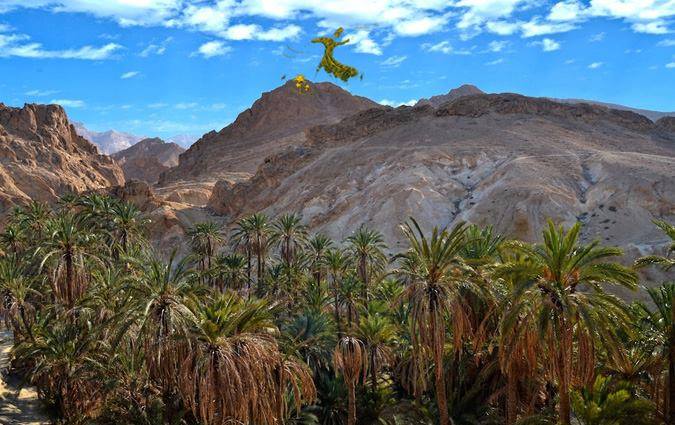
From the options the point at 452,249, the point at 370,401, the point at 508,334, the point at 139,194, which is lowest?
the point at 370,401

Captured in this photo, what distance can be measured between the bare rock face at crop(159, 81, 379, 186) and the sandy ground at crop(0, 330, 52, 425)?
107 metres

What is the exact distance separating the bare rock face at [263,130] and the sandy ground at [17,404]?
107m

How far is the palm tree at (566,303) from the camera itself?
50.0ft

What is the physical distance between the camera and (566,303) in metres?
15.2

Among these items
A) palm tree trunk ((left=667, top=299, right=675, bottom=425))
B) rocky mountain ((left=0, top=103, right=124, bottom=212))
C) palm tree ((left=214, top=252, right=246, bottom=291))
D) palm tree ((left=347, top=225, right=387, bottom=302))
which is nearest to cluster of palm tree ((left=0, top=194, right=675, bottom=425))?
palm tree trunk ((left=667, top=299, right=675, bottom=425))

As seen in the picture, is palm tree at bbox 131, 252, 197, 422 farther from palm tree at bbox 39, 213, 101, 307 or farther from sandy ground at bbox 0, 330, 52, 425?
sandy ground at bbox 0, 330, 52, 425

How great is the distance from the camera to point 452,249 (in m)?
18.8

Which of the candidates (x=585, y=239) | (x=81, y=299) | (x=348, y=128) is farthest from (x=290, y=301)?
(x=348, y=128)

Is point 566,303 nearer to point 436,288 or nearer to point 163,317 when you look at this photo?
point 436,288

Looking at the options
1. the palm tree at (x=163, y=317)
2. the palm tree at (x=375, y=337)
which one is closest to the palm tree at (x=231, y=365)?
the palm tree at (x=163, y=317)

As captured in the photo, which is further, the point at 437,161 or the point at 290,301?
the point at 437,161

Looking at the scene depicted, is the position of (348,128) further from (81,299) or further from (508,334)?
(508,334)

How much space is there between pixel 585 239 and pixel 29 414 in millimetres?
47891

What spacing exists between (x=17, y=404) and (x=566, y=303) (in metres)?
27.6
